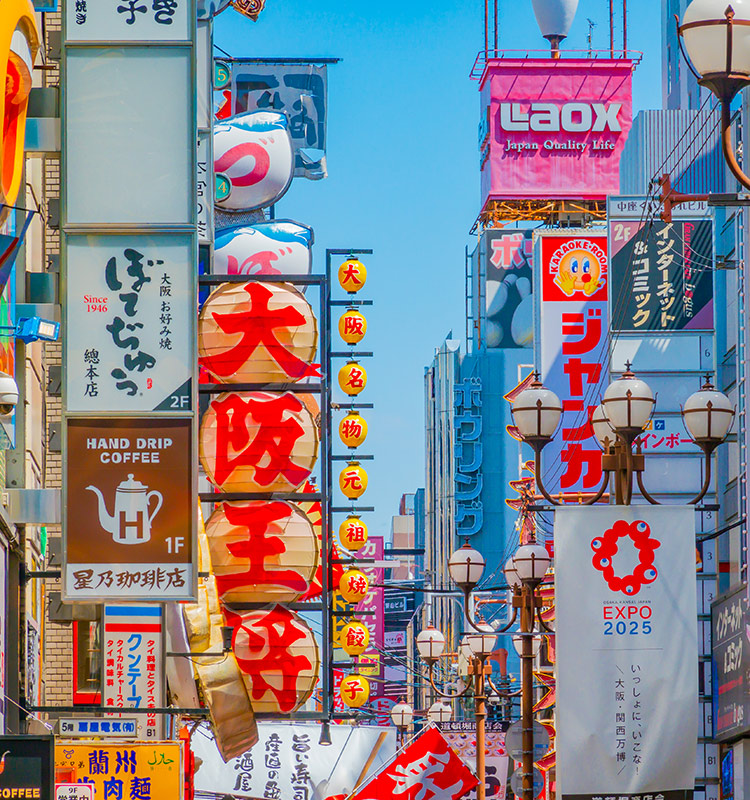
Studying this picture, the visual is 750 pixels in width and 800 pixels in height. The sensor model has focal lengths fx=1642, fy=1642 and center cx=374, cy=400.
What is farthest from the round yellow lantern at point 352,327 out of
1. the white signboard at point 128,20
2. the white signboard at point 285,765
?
the white signboard at point 128,20

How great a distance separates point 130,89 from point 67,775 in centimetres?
659

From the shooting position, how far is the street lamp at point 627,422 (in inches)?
579

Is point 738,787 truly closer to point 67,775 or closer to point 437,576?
point 67,775

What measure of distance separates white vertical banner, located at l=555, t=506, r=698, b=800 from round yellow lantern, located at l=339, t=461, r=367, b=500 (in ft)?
99.8

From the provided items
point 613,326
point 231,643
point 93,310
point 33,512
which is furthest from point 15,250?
point 613,326

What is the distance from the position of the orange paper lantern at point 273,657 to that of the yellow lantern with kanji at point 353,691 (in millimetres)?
28230

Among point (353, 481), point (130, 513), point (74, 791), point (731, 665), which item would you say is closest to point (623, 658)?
point (130, 513)

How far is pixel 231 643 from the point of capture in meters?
19.1

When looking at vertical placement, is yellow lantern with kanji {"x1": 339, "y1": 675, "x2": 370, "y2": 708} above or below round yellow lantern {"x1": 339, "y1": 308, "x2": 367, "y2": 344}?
below

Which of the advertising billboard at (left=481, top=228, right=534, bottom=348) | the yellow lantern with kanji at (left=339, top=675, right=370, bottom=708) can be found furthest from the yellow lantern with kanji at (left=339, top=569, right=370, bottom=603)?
the advertising billboard at (left=481, top=228, right=534, bottom=348)

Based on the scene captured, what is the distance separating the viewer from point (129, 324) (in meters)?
13.7

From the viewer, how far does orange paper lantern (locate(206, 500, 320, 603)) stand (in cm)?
1967

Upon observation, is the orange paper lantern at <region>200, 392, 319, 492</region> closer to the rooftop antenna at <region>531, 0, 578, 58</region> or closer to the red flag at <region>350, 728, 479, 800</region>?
the red flag at <region>350, 728, 479, 800</region>

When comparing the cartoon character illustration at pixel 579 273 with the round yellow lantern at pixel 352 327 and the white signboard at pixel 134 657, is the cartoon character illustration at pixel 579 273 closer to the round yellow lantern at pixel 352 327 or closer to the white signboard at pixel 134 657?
the round yellow lantern at pixel 352 327
